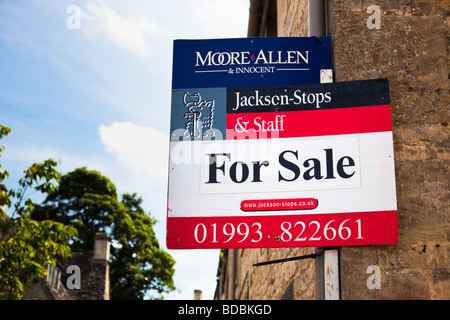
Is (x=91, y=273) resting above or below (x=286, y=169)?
above

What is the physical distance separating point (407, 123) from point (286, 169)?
0.85 meters

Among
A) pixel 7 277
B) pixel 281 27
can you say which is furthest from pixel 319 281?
pixel 7 277

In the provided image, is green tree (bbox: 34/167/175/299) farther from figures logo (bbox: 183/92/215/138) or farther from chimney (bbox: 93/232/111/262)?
figures logo (bbox: 183/92/215/138)

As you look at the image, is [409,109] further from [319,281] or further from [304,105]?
[319,281]

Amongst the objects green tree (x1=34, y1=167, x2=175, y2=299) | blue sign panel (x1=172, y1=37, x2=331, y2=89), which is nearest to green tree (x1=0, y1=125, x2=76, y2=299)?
blue sign panel (x1=172, y1=37, x2=331, y2=89)

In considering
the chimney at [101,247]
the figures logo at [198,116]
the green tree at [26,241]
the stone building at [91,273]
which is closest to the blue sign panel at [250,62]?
the figures logo at [198,116]

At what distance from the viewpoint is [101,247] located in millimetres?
26578

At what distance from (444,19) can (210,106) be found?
170cm

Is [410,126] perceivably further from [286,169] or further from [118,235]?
[118,235]

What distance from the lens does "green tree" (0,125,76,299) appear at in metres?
8.23

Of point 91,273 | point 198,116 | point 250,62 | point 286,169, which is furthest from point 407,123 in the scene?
point 91,273

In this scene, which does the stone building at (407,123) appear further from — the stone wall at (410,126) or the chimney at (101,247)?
the chimney at (101,247)
